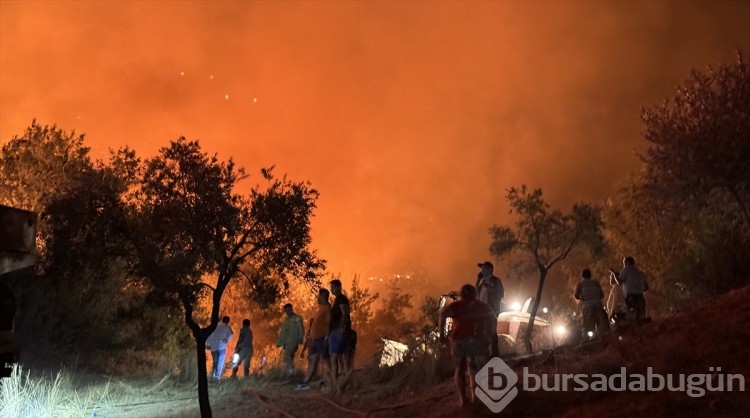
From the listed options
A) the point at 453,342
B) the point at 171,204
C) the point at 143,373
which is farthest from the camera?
the point at 143,373

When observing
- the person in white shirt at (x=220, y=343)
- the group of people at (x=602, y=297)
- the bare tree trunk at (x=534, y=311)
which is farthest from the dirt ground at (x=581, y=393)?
the bare tree trunk at (x=534, y=311)

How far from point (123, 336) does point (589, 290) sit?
13.7 m

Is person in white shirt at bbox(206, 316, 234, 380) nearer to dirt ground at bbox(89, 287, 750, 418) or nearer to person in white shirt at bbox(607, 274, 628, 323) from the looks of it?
dirt ground at bbox(89, 287, 750, 418)

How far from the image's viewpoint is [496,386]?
7.85 metres

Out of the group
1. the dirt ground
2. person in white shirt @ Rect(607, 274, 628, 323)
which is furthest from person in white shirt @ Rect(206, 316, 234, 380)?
person in white shirt @ Rect(607, 274, 628, 323)

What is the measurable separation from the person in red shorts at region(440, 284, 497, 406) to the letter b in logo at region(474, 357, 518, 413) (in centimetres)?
21

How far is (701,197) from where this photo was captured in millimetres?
17516

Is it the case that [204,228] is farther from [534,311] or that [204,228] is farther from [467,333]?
[534,311]

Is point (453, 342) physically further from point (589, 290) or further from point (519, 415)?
point (589, 290)

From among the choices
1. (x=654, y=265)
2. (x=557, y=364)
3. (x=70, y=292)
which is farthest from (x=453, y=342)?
(x=654, y=265)

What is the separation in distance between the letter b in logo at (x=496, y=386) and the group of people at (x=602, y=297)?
4032mm

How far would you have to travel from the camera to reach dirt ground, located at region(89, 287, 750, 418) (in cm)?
618

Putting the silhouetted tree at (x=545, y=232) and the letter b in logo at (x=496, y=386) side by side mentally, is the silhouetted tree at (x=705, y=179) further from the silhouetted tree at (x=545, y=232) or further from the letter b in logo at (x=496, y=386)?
the letter b in logo at (x=496, y=386)

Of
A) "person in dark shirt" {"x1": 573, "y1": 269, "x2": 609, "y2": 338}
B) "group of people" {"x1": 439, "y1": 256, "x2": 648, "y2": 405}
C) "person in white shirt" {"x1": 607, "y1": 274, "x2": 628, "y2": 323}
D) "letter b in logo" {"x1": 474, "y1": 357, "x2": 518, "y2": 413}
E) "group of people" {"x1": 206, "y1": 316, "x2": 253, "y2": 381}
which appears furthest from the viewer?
"group of people" {"x1": 206, "y1": 316, "x2": 253, "y2": 381}
